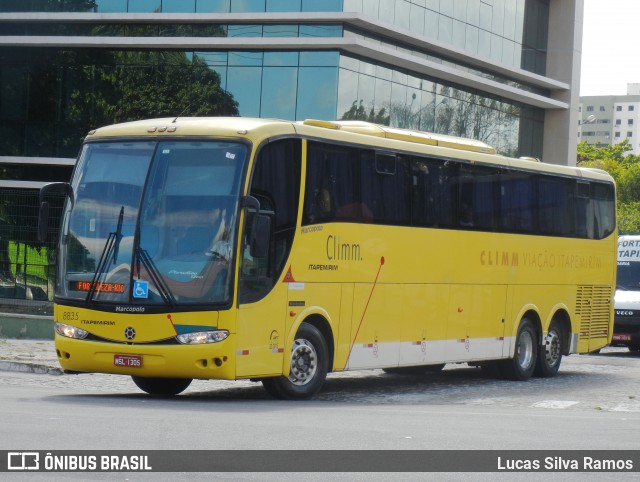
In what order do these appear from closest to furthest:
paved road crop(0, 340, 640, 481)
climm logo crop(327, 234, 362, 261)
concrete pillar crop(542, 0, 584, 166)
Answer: paved road crop(0, 340, 640, 481), climm logo crop(327, 234, 362, 261), concrete pillar crop(542, 0, 584, 166)

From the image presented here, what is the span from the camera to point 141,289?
48.2ft

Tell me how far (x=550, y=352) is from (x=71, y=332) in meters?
10.1

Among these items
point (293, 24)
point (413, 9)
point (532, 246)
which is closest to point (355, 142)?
point (532, 246)

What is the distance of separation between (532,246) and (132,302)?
8990mm

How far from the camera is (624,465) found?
972cm

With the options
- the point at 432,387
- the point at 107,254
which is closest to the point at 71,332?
the point at 107,254

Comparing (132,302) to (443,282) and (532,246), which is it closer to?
(443,282)

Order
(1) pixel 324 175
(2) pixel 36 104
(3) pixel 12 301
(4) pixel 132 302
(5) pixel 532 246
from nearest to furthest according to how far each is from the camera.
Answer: (4) pixel 132 302 → (1) pixel 324 175 → (5) pixel 532 246 → (3) pixel 12 301 → (2) pixel 36 104

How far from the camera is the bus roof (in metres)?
15.2

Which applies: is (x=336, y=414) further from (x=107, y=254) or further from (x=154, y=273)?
(x=107, y=254)

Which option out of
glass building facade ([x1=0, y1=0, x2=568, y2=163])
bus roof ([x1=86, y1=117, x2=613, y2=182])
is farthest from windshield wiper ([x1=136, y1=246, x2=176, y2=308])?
→ glass building facade ([x1=0, y1=0, x2=568, y2=163])

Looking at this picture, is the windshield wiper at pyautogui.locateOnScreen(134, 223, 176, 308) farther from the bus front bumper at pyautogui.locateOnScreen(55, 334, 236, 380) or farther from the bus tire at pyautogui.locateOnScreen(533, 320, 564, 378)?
the bus tire at pyautogui.locateOnScreen(533, 320, 564, 378)

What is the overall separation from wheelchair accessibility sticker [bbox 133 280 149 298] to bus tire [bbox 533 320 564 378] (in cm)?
948

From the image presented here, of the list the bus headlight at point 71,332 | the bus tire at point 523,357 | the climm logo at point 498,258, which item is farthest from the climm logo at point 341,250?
the bus tire at point 523,357
